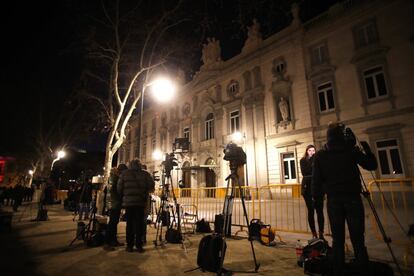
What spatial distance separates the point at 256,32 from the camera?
1991 cm

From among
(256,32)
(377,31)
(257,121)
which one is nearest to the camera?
(377,31)

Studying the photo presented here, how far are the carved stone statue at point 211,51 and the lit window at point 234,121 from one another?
641cm

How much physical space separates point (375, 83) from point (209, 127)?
14.1 meters

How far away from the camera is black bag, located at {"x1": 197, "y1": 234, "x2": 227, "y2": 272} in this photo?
3561 mm

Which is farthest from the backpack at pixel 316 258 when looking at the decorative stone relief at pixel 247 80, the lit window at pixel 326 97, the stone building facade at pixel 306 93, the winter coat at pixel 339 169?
the decorative stone relief at pixel 247 80

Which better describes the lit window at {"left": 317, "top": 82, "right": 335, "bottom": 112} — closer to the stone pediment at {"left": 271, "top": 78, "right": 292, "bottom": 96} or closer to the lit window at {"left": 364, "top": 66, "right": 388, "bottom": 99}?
the lit window at {"left": 364, "top": 66, "right": 388, "bottom": 99}

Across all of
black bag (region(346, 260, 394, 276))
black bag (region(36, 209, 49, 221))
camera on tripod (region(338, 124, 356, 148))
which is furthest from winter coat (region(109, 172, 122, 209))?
black bag (region(36, 209, 49, 221))

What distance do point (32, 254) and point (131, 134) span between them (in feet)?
111

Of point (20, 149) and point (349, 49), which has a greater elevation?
point (349, 49)

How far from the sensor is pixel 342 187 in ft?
9.55

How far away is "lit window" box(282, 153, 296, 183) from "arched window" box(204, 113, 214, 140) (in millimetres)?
8390

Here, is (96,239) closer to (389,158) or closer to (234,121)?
(389,158)

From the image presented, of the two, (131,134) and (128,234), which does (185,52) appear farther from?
(131,134)

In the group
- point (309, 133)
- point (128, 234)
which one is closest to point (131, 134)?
point (309, 133)
